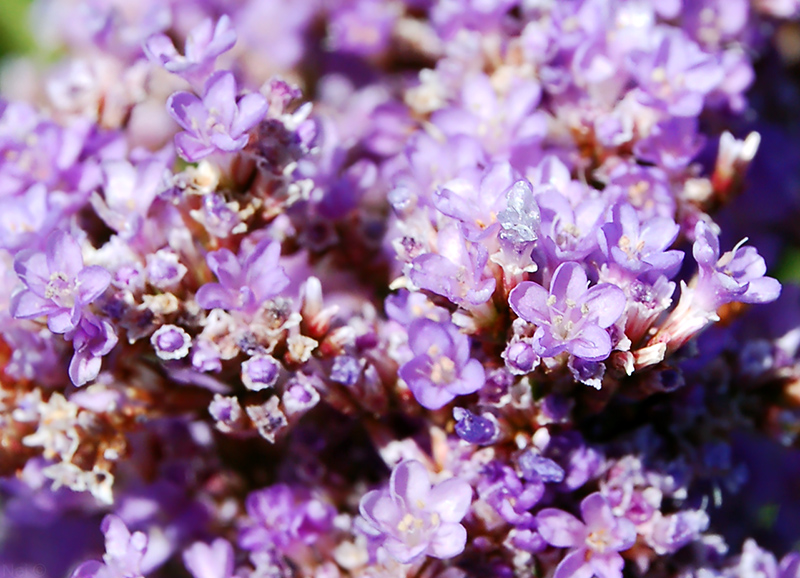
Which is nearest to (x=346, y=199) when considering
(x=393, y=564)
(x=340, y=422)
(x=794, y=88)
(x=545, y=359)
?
(x=340, y=422)

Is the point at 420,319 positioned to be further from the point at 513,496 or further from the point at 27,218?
the point at 27,218

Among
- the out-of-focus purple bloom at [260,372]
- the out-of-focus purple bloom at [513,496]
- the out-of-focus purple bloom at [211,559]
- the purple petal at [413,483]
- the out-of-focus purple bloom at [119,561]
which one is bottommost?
the out-of-focus purple bloom at [211,559]

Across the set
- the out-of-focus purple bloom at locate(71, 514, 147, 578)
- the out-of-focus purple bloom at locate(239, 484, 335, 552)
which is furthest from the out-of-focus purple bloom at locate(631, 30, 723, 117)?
the out-of-focus purple bloom at locate(71, 514, 147, 578)

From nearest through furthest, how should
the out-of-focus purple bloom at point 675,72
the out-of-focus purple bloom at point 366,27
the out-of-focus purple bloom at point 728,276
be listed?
the out-of-focus purple bloom at point 728,276 < the out-of-focus purple bloom at point 675,72 < the out-of-focus purple bloom at point 366,27

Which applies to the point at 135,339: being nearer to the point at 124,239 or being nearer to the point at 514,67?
the point at 124,239

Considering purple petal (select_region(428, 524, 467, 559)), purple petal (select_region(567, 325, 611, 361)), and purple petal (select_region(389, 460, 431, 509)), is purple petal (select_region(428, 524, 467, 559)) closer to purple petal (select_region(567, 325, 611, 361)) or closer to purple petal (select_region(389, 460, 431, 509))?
purple petal (select_region(389, 460, 431, 509))

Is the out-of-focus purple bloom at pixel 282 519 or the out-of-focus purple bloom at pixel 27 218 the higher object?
the out-of-focus purple bloom at pixel 27 218

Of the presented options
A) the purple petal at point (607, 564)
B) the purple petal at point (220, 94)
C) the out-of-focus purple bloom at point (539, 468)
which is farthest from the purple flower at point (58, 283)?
the purple petal at point (607, 564)

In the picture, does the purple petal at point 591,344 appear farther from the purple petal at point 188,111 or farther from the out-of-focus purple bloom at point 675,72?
the purple petal at point 188,111
